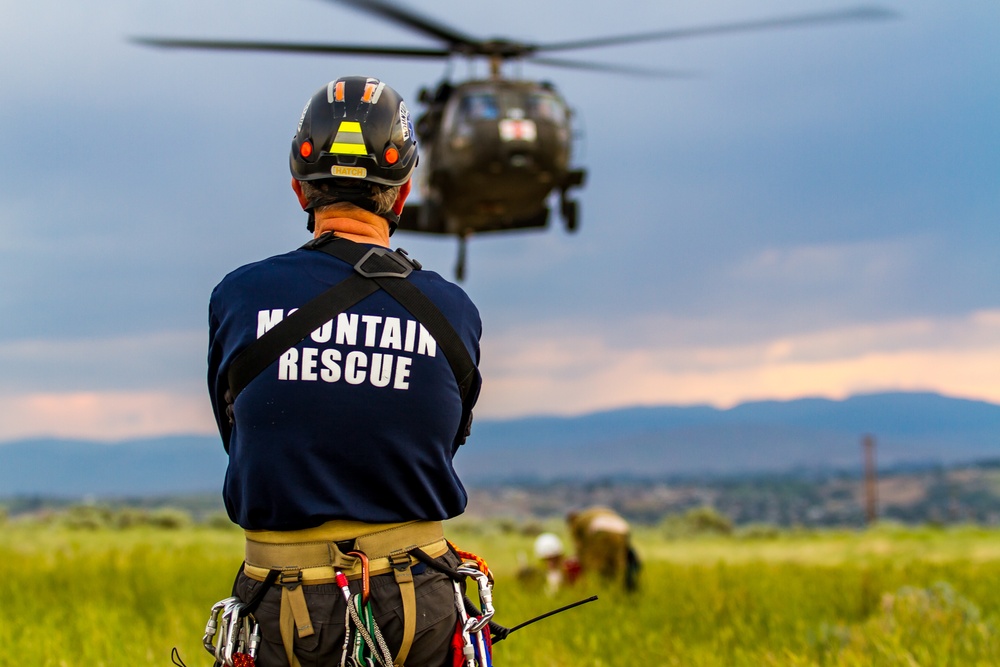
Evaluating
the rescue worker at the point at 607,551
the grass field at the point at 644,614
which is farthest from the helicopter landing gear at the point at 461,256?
the rescue worker at the point at 607,551

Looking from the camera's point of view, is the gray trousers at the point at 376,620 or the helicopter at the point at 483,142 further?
the helicopter at the point at 483,142

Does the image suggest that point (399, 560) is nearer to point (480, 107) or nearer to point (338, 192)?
point (338, 192)

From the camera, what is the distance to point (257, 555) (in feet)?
9.59

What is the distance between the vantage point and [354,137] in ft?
9.94

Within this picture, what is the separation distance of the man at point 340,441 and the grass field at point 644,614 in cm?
360

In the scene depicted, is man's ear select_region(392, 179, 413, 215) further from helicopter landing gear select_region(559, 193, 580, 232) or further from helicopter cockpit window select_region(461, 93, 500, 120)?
helicopter landing gear select_region(559, 193, 580, 232)

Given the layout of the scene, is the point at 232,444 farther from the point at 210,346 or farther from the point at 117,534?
the point at 117,534

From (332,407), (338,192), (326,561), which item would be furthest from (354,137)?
(326,561)

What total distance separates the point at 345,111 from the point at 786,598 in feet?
23.0

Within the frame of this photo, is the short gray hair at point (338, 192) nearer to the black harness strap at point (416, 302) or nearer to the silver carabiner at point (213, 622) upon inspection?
the black harness strap at point (416, 302)

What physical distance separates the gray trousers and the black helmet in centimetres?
118

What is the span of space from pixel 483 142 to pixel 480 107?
36.4 inches

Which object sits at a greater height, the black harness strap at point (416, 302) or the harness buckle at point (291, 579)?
the black harness strap at point (416, 302)

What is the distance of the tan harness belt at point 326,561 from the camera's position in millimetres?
2822
